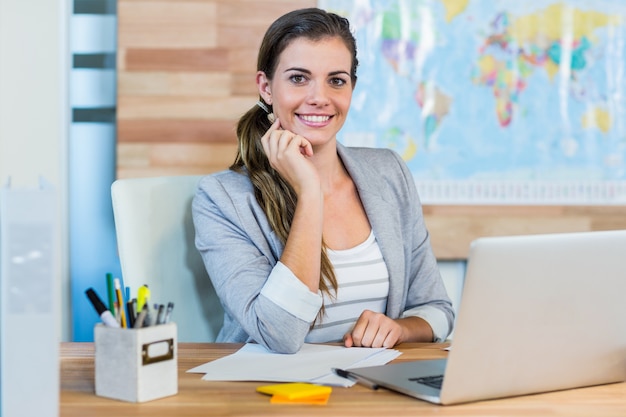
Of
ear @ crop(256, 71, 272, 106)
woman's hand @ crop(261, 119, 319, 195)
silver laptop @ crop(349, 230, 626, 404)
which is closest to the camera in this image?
silver laptop @ crop(349, 230, 626, 404)

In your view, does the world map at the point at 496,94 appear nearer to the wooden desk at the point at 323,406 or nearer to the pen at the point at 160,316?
the wooden desk at the point at 323,406

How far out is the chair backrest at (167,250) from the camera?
5.82 ft

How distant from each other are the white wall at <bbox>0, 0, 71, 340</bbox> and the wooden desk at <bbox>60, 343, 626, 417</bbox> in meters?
1.71

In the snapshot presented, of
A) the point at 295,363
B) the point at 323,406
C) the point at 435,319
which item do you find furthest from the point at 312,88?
the point at 323,406

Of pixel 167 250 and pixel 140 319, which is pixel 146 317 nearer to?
pixel 140 319

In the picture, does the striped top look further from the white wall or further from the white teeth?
the white wall

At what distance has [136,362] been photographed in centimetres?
112

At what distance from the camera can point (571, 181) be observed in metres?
2.84

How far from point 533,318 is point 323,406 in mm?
292

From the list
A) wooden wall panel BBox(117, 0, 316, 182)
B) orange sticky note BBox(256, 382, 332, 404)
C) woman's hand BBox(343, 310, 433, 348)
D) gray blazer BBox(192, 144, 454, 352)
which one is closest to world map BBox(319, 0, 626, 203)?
wooden wall panel BBox(117, 0, 316, 182)

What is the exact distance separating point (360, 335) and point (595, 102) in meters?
1.64

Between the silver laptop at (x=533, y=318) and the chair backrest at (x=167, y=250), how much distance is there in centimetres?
69

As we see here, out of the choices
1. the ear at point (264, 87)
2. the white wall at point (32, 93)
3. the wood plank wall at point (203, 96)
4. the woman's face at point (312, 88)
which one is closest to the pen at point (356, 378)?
the woman's face at point (312, 88)

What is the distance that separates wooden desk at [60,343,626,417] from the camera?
1098 mm
